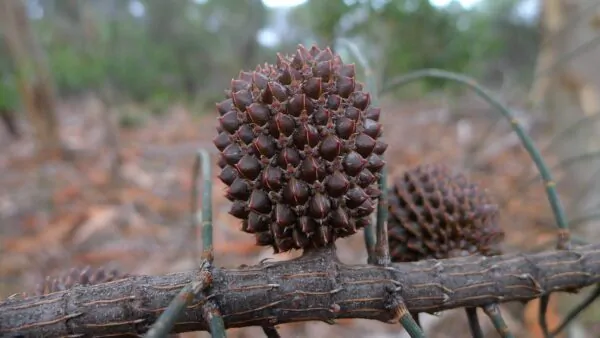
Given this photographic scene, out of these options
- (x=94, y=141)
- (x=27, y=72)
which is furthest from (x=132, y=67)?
(x=27, y=72)

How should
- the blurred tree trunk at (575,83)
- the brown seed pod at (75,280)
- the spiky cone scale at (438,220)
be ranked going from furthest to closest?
the blurred tree trunk at (575,83)
the spiky cone scale at (438,220)
the brown seed pod at (75,280)

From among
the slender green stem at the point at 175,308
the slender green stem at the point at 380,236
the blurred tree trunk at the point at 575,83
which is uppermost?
the blurred tree trunk at the point at 575,83

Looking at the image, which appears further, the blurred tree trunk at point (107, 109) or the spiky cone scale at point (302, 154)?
the blurred tree trunk at point (107, 109)

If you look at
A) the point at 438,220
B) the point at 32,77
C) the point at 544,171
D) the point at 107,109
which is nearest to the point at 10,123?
the point at 32,77

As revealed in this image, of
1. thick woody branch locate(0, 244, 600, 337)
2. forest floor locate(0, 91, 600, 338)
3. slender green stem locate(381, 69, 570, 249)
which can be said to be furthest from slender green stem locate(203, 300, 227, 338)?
forest floor locate(0, 91, 600, 338)

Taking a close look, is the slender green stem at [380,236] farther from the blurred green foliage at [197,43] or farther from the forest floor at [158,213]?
the blurred green foliage at [197,43]

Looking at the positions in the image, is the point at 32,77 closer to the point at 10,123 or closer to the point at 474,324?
the point at 10,123

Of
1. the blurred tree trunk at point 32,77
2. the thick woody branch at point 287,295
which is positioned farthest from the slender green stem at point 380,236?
the blurred tree trunk at point 32,77
